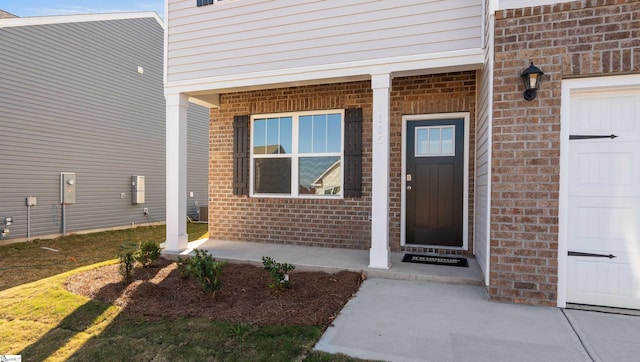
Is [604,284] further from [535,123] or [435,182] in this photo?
[435,182]

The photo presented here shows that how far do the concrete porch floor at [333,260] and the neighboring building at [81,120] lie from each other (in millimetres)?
4252

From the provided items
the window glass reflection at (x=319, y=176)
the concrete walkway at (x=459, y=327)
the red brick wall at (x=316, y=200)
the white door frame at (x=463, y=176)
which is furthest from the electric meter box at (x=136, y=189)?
the concrete walkway at (x=459, y=327)

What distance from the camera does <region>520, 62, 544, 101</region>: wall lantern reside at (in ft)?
11.0

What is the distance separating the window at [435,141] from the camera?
5367 mm

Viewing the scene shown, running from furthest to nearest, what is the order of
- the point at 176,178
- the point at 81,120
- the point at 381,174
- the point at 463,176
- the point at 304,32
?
the point at 81,120 < the point at 176,178 < the point at 463,176 < the point at 304,32 < the point at 381,174

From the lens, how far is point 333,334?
289 cm

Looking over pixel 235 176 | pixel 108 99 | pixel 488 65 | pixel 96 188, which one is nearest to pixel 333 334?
pixel 488 65

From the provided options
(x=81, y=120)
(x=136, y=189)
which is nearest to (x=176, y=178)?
(x=81, y=120)

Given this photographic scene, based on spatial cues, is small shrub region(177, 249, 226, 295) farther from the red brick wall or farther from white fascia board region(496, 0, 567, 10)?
white fascia board region(496, 0, 567, 10)

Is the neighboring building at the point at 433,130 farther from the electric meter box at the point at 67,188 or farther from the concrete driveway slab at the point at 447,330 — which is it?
the electric meter box at the point at 67,188

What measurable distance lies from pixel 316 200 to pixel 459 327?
3.46 metres

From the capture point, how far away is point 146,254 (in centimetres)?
482

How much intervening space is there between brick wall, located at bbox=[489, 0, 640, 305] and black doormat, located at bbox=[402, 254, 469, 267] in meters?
1.24

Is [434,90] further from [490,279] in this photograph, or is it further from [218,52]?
[218,52]
